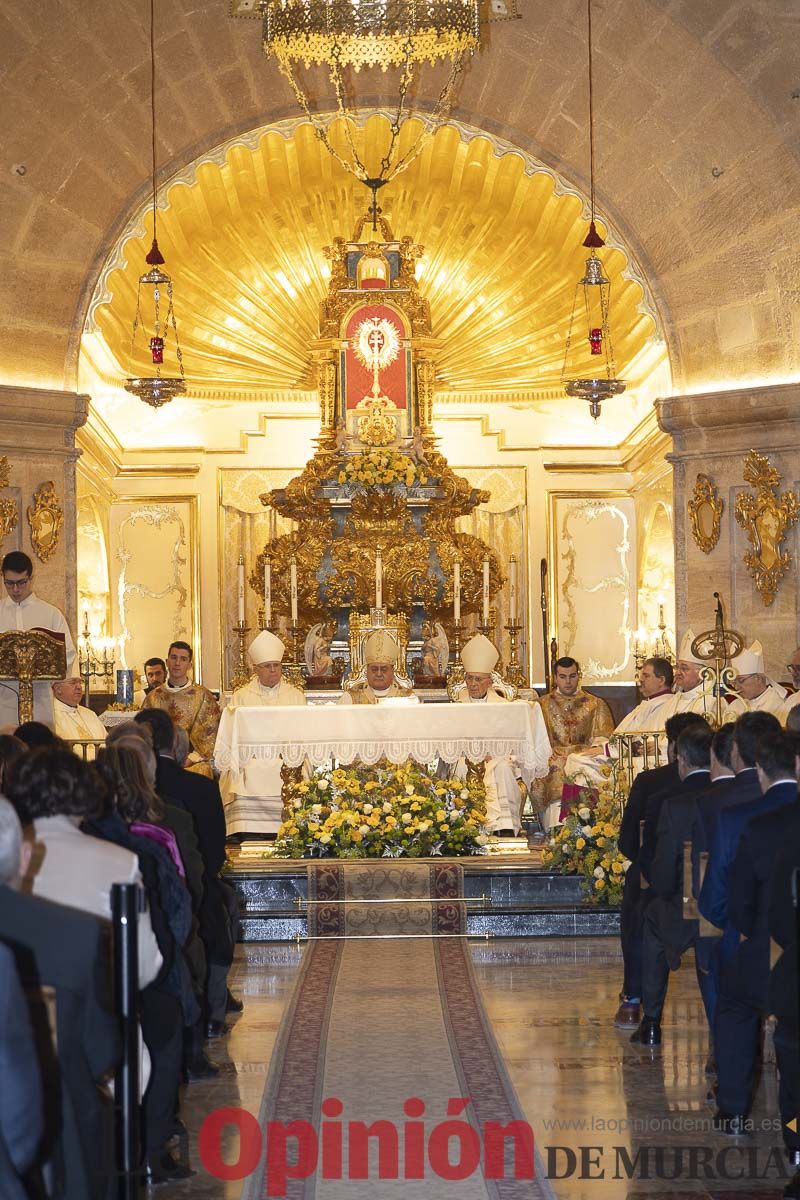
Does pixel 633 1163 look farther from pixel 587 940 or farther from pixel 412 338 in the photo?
pixel 412 338

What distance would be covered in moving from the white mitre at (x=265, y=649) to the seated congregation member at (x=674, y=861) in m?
6.54

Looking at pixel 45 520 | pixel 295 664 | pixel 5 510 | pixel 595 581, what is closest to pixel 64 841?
pixel 5 510

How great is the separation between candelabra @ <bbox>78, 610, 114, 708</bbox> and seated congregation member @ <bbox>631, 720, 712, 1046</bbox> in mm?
8438

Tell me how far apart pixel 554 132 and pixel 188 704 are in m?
5.89

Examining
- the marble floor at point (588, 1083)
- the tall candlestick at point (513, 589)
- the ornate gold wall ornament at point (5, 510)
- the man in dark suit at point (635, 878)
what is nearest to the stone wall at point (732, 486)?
the tall candlestick at point (513, 589)

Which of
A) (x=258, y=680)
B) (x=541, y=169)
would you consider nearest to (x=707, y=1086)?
(x=258, y=680)

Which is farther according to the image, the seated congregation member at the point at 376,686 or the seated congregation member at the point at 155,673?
the seated congregation member at the point at 155,673

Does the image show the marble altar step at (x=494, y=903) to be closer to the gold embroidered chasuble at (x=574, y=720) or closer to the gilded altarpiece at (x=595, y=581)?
the gold embroidered chasuble at (x=574, y=720)

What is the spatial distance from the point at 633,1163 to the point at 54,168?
1063cm

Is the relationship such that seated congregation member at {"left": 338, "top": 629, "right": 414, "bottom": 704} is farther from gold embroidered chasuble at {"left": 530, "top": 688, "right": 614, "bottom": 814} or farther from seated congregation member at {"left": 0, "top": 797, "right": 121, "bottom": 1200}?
seated congregation member at {"left": 0, "top": 797, "right": 121, "bottom": 1200}

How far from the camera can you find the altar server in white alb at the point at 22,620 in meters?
9.61

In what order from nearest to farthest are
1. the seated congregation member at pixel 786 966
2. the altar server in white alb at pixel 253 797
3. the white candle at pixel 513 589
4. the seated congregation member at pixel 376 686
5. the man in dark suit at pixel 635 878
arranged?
the seated congregation member at pixel 786 966 → the man in dark suit at pixel 635 878 → the altar server in white alb at pixel 253 797 → the seated congregation member at pixel 376 686 → the white candle at pixel 513 589

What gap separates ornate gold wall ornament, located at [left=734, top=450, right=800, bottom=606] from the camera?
14.1 metres

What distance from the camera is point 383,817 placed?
455 inches
